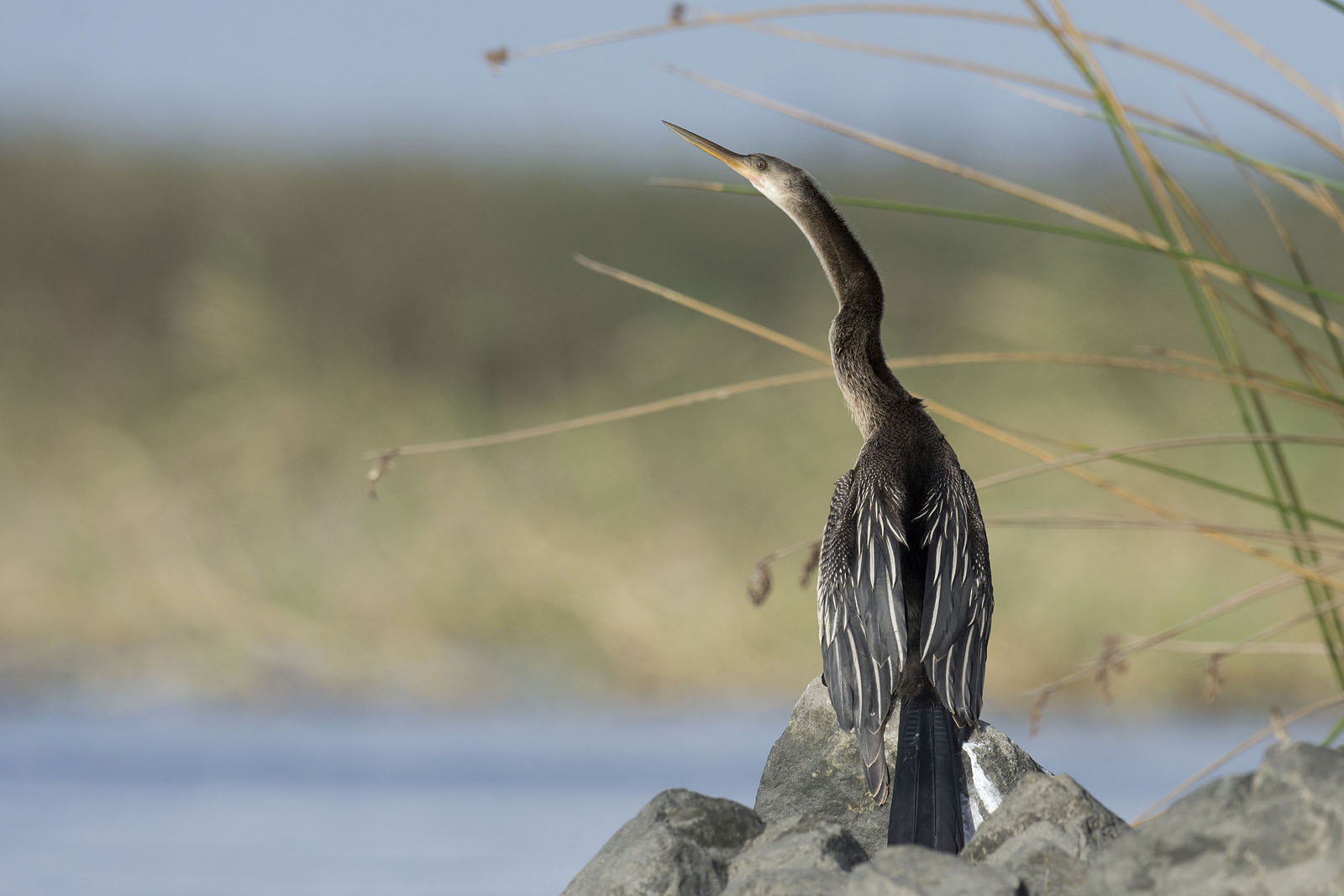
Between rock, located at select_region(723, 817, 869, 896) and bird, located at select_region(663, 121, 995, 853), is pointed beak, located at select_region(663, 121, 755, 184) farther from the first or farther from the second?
rock, located at select_region(723, 817, 869, 896)

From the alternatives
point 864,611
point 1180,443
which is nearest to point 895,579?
point 864,611

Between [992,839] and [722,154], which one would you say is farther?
→ [722,154]

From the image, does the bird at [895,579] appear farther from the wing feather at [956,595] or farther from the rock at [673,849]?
the rock at [673,849]

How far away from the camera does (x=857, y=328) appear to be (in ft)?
6.44

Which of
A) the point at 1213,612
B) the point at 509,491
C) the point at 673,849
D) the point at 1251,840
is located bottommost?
the point at 1251,840

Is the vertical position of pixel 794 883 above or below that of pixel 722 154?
below

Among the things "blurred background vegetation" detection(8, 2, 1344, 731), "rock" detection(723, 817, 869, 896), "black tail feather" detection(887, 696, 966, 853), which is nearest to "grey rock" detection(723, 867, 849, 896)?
"rock" detection(723, 817, 869, 896)

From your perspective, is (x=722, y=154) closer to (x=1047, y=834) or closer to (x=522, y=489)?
(x=1047, y=834)

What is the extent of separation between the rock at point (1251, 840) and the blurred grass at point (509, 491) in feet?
14.2

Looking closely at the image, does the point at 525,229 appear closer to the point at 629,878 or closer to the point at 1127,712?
the point at 1127,712

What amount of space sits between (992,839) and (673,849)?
0.38m

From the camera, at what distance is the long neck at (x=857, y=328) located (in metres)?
1.96

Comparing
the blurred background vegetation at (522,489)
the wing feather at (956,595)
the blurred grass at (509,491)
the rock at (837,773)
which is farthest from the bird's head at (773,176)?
the blurred grass at (509,491)

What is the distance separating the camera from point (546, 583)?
6.68 meters
